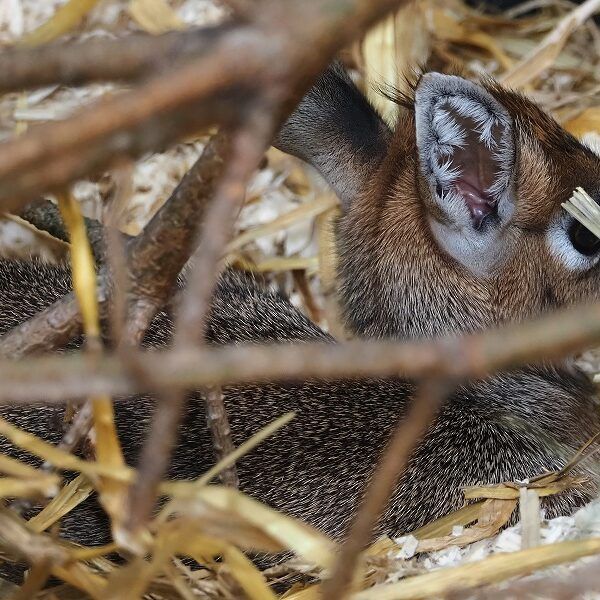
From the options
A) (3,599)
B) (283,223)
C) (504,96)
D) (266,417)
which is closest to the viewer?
(3,599)

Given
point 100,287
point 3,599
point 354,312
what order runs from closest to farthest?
1. point 100,287
2. point 3,599
3. point 354,312

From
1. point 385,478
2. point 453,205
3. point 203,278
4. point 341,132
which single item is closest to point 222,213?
point 203,278

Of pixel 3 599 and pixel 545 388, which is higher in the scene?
pixel 545 388

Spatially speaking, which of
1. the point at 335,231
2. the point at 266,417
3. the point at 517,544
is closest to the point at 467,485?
the point at 517,544

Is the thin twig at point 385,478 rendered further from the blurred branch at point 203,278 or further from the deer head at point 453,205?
the deer head at point 453,205

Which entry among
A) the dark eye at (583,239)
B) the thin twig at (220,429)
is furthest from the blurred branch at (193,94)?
the dark eye at (583,239)

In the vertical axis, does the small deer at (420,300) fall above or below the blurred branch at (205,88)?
below

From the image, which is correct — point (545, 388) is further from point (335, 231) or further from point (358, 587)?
point (358, 587)
